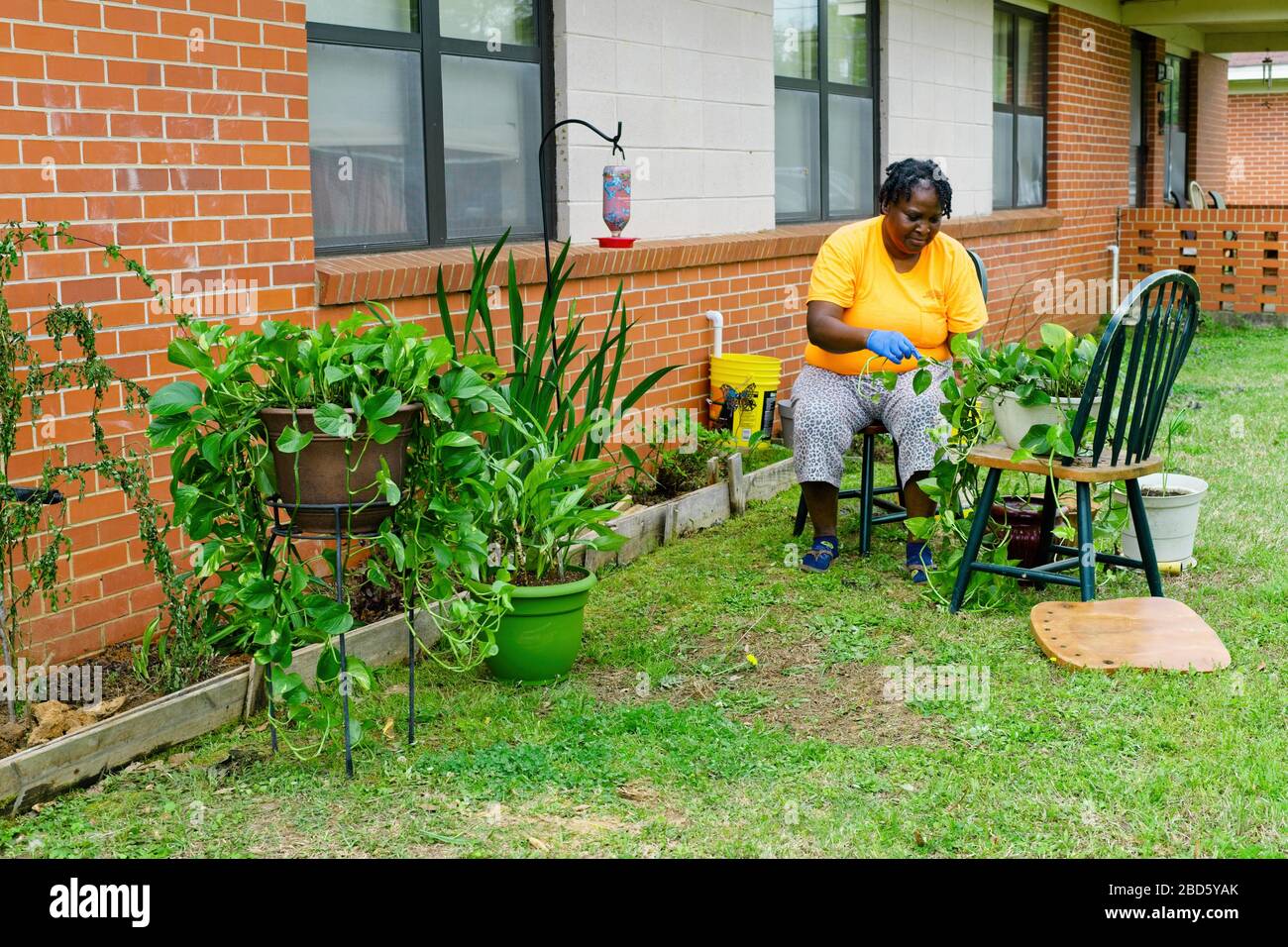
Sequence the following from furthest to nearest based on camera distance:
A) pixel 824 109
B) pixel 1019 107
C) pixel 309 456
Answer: pixel 1019 107 → pixel 824 109 → pixel 309 456

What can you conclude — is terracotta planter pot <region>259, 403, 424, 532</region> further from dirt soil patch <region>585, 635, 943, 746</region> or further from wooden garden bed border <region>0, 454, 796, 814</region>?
dirt soil patch <region>585, 635, 943, 746</region>

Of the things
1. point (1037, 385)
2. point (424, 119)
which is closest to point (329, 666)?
point (1037, 385)

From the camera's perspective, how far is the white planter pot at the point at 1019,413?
4.46 metres

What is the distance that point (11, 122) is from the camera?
11.8ft

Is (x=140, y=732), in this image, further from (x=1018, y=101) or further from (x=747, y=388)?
(x=1018, y=101)

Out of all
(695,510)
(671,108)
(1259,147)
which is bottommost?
(695,510)

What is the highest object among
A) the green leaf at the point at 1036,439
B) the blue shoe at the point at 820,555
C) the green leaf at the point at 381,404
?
the green leaf at the point at 381,404

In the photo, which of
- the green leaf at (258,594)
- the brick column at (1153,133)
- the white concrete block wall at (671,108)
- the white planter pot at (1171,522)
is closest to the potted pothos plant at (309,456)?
the green leaf at (258,594)

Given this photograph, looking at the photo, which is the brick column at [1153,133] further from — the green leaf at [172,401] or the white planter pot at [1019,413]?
the green leaf at [172,401]

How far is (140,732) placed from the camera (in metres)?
3.42

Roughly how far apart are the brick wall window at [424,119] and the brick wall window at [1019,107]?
19.6 ft

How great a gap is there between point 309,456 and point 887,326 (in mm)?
2568

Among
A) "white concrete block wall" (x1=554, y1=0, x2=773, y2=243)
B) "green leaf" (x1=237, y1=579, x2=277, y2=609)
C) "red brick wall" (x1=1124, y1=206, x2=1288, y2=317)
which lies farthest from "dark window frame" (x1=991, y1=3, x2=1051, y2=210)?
"green leaf" (x1=237, y1=579, x2=277, y2=609)
